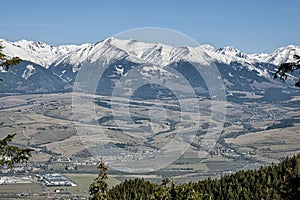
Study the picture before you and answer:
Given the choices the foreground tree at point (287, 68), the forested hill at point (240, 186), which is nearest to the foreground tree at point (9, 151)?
the foreground tree at point (287, 68)

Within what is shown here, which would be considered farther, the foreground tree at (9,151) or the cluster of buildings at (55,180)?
the cluster of buildings at (55,180)

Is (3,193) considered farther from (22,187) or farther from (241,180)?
(241,180)

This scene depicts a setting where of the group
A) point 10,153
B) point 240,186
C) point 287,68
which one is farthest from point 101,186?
point 240,186

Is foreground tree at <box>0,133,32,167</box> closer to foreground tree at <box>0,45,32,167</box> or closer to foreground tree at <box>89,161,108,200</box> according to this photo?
foreground tree at <box>0,45,32,167</box>

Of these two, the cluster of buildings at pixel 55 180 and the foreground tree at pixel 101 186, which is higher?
the foreground tree at pixel 101 186

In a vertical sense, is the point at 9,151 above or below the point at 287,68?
below

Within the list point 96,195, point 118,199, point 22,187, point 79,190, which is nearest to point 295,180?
point 96,195

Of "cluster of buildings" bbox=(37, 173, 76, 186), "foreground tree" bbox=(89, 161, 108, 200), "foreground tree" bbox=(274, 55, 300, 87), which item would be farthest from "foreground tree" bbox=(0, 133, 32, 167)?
"cluster of buildings" bbox=(37, 173, 76, 186)

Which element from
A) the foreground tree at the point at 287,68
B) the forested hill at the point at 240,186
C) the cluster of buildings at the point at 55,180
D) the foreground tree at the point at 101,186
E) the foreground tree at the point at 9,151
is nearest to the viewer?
the foreground tree at the point at 287,68

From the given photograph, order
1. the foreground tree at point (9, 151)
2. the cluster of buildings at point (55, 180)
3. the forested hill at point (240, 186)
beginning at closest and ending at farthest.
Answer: the foreground tree at point (9, 151) < the forested hill at point (240, 186) < the cluster of buildings at point (55, 180)

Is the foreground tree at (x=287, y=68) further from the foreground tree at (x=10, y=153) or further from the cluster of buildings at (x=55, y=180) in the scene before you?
the cluster of buildings at (x=55, y=180)

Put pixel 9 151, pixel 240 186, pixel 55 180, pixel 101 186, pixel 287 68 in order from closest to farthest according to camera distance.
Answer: pixel 287 68, pixel 9 151, pixel 101 186, pixel 240 186, pixel 55 180

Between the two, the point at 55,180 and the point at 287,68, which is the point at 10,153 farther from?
the point at 55,180
